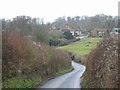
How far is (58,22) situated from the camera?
5807 inches

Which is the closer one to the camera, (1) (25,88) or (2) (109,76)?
(2) (109,76)

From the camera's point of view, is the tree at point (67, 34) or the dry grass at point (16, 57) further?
the tree at point (67, 34)

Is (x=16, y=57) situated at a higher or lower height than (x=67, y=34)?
lower

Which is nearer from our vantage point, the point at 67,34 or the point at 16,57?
the point at 16,57

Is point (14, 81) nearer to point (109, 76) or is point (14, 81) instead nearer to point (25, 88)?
point (25, 88)

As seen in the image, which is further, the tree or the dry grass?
the tree

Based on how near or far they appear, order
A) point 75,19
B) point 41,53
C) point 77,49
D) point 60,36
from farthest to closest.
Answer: point 75,19 < point 60,36 < point 77,49 < point 41,53

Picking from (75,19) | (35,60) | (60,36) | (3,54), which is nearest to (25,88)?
(3,54)

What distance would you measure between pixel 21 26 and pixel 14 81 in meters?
30.1

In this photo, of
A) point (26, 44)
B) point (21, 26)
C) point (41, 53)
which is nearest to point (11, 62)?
point (26, 44)

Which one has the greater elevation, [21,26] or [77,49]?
[21,26]

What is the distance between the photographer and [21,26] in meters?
52.2

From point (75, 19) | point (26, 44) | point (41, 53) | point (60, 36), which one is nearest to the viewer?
point (26, 44)

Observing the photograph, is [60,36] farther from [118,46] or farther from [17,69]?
[118,46]
